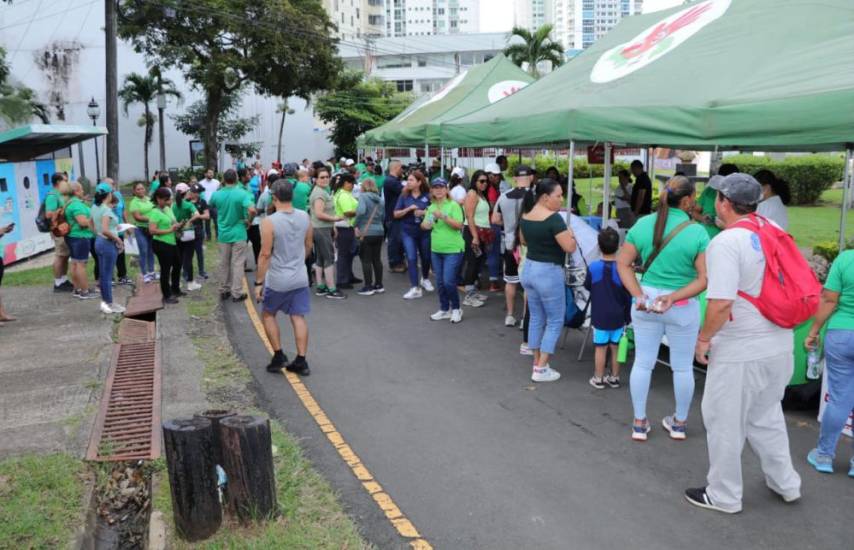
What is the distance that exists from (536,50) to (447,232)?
37301 mm

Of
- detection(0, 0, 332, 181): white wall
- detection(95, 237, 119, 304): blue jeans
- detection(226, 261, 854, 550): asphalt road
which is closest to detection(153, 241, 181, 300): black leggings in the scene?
detection(95, 237, 119, 304): blue jeans

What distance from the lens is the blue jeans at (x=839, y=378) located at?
4676 millimetres

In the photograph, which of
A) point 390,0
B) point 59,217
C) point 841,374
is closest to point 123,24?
Answer: point 59,217

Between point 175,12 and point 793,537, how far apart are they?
33216 mm

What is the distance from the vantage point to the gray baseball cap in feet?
13.5

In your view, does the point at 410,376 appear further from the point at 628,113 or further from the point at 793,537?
the point at 793,537

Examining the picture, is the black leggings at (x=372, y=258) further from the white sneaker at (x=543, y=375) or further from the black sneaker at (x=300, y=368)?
the white sneaker at (x=543, y=375)

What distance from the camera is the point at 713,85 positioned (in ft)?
21.8

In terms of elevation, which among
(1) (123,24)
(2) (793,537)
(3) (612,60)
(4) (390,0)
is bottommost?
(2) (793,537)

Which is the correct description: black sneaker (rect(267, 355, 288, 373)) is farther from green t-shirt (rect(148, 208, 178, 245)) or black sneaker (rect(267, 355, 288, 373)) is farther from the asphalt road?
green t-shirt (rect(148, 208, 178, 245))

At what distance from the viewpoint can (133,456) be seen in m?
5.41

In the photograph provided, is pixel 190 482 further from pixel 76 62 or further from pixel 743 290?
pixel 76 62

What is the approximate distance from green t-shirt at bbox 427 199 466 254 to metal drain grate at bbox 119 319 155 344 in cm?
366

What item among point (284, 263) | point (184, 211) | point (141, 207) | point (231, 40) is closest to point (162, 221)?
point (141, 207)
